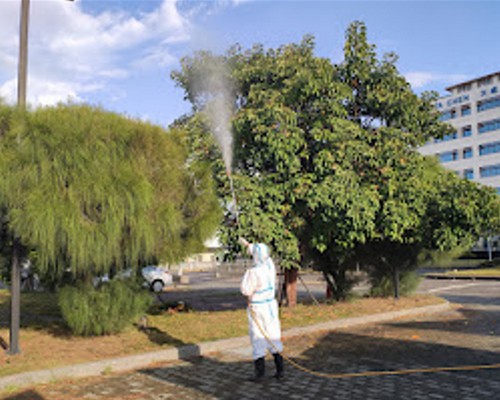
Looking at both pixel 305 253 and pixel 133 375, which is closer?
pixel 133 375

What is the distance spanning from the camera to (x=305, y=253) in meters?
14.7

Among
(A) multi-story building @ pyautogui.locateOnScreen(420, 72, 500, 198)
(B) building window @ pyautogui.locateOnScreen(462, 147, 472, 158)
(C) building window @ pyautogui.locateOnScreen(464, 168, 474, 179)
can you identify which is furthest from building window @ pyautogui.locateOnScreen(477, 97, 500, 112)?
(C) building window @ pyautogui.locateOnScreen(464, 168, 474, 179)

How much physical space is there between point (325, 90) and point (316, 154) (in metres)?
1.62

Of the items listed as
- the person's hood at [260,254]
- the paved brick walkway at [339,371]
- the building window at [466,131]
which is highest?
the building window at [466,131]

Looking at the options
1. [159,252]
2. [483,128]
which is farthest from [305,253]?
[483,128]

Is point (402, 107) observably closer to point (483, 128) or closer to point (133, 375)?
point (133, 375)

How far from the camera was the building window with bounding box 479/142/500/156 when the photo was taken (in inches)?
2298

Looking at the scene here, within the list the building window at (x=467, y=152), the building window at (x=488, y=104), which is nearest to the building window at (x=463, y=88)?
the building window at (x=488, y=104)

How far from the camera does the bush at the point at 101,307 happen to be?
9.20 m

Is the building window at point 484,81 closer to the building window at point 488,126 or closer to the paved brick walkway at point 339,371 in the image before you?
the building window at point 488,126

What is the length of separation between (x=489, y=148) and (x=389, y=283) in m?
49.5

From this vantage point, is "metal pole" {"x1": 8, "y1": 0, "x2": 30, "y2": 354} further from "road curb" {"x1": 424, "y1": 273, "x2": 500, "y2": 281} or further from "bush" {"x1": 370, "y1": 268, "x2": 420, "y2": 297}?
"road curb" {"x1": 424, "y1": 273, "x2": 500, "y2": 281}

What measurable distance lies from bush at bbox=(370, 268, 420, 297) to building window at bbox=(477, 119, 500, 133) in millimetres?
48707

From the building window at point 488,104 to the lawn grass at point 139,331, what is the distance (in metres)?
50.9
